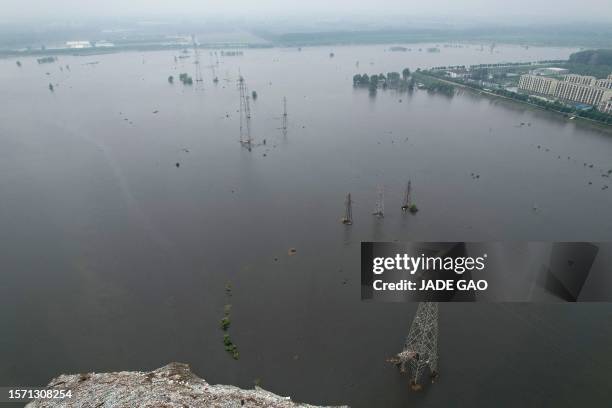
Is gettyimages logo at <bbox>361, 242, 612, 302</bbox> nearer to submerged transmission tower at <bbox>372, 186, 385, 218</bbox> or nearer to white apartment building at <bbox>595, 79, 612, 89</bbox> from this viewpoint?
submerged transmission tower at <bbox>372, 186, 385, 218</bbox>

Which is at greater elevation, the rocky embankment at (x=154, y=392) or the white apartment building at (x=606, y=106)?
the white apartment building at (x=606, y=106)

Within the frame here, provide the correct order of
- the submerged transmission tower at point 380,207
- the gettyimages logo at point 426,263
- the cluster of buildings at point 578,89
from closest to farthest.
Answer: the gettyimages logo at point 426,263 → the submerged transmission tower at point 380,207 → the cluster of buildings at point 578,89

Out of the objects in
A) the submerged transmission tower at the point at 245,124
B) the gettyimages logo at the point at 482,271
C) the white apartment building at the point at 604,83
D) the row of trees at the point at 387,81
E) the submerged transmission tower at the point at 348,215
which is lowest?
the submerged transmission tower at the point at 348,215

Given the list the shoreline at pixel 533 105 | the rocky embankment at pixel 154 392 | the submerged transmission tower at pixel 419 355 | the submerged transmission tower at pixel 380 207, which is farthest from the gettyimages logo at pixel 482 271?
the shoreline at pixel 533 105

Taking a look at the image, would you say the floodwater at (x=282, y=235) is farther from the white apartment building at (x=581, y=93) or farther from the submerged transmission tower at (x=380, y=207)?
the white apartment building at (x=581, y=93)

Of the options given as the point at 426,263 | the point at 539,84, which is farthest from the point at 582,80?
the point at 426,263

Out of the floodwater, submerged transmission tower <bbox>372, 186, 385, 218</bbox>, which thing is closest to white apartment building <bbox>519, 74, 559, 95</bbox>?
the floodwater

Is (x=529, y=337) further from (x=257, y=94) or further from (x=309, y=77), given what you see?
(x=309, y=77)
